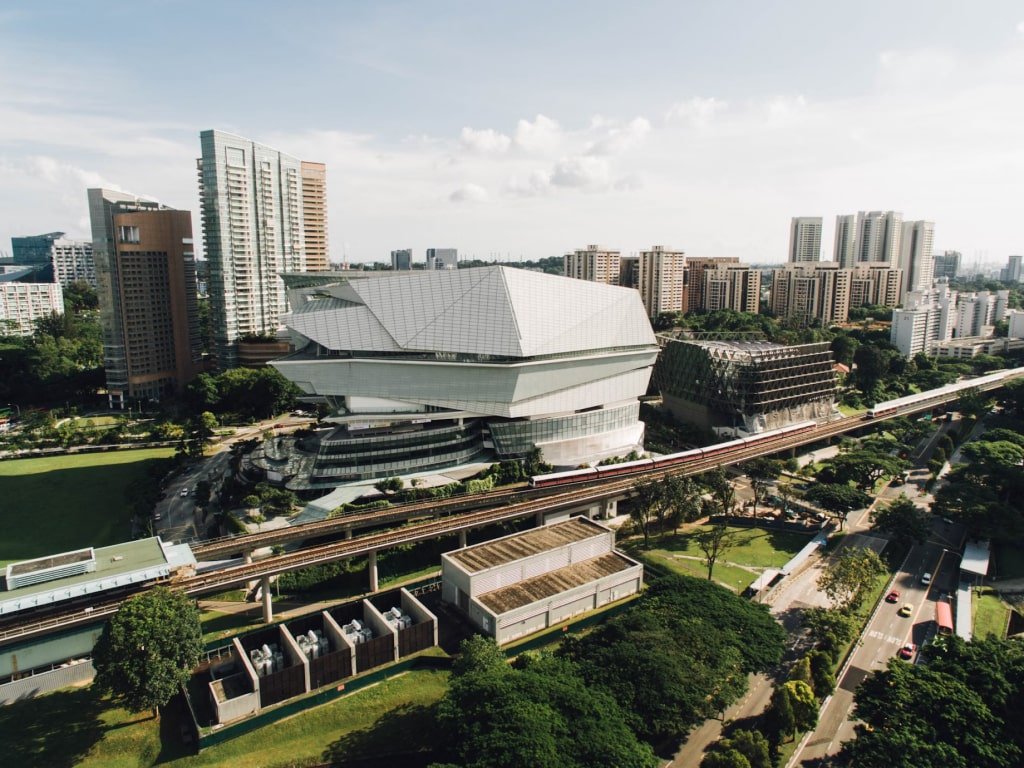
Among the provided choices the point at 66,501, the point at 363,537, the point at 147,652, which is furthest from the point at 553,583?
the point at 66,501

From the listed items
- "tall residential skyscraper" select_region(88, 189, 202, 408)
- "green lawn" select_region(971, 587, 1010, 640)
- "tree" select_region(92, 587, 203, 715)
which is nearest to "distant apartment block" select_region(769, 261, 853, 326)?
"green lawn" select_region(971, 587, 1010, 640)

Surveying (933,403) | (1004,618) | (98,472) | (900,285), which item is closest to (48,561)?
(98,472)

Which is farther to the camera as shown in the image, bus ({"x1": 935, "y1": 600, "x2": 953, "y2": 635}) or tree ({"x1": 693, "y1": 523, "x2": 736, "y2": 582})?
tree ({"x1": 693, "y1": 523, "x2": 736, "y2": 582})

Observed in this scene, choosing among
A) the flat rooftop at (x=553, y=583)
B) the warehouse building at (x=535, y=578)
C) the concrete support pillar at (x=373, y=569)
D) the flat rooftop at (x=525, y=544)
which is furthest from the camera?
the concrete support pillar at (x=373, y=569)

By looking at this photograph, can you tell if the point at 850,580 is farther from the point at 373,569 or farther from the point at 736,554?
the point at 373,569

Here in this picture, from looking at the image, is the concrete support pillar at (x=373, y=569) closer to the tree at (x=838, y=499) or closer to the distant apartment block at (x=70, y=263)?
the tree at (x=838, y=499)

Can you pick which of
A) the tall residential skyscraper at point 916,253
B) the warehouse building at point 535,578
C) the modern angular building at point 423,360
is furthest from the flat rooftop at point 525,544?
the tall residential skyscraper at point 916,253

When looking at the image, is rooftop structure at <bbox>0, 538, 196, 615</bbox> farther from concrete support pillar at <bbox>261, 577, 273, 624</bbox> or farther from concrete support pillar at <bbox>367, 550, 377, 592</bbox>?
concrete support pillar at <bbox>367, 550, 377, 592</bbox>
